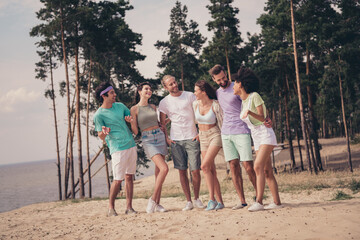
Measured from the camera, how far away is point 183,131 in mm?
6781

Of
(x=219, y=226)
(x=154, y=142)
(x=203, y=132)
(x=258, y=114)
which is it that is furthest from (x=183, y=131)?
(x=219, y=226)

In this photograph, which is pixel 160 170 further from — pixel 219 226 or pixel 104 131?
pixel 219 226

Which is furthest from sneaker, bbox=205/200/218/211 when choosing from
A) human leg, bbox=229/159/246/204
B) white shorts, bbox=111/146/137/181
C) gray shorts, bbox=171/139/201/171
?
white shorts, bbox=111/146/137/181

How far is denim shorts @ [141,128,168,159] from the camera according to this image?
273 inches

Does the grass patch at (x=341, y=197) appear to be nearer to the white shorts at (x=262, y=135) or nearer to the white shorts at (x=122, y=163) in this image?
the white shorts at (x=262, y=135)

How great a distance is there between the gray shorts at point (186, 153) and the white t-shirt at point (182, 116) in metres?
0.12

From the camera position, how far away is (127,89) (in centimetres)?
2470

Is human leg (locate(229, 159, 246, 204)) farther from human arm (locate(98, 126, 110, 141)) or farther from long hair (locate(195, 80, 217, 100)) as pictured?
human arm (locate(98, 126, 110, 141))

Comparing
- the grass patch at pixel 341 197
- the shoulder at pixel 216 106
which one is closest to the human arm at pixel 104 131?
the shoulder at pixel 216 106

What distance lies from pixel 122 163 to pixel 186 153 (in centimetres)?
134

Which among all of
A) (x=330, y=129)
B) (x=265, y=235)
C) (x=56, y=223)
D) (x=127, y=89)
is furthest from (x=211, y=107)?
(x=330, y=129)

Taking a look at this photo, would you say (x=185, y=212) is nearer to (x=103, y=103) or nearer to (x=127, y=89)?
(x=103, y=103)

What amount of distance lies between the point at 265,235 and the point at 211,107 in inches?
106

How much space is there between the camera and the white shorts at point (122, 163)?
688 centimetres
